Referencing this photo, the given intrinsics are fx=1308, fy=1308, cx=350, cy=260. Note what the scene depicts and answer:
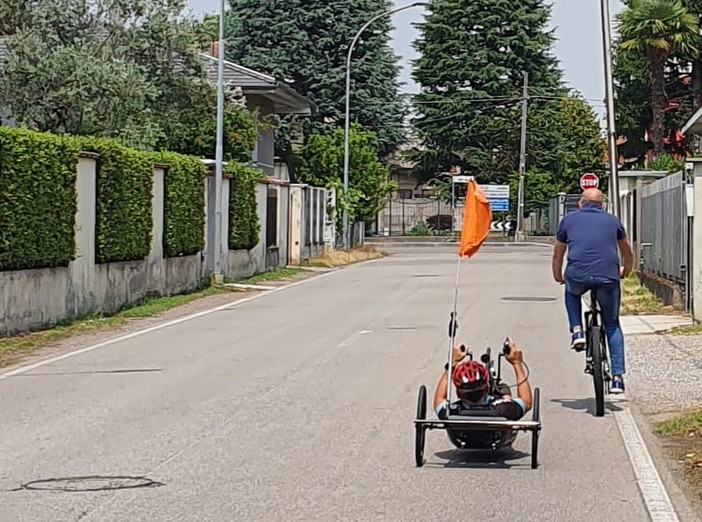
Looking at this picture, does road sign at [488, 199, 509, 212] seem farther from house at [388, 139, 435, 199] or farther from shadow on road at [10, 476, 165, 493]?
shadow on road at [10, 476, 165, 493]

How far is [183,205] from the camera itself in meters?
25.9

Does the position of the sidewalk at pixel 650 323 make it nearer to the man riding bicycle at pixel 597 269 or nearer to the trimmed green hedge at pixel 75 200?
the man riding bicycle at pixel 597 269

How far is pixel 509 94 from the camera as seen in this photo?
7075cm

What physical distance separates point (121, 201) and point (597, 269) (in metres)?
12.6

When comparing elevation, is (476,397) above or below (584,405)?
above

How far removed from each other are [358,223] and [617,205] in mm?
27640

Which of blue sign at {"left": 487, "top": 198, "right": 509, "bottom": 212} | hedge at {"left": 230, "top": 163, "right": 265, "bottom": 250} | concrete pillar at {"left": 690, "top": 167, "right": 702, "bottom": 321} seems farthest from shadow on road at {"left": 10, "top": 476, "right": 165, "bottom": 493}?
blue sign at {"left": 487, "top": 198, "right": 509, "bottom": 212}

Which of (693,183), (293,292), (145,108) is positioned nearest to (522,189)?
(145,108)

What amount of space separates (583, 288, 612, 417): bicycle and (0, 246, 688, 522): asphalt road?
8.8 inches

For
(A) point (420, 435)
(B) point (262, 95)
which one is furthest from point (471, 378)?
(B) point (262, 95)

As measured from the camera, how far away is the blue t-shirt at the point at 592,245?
10.9 meters

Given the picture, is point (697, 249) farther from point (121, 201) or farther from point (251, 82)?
point (251, 82)

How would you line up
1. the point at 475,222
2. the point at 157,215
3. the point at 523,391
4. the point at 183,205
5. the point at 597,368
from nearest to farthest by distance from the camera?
the point at 523,391 → the point at 475,222 → the point at 597,368 → the point at 157,215 → the point at 183,205

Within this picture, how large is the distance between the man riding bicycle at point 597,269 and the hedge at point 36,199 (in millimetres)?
8757
